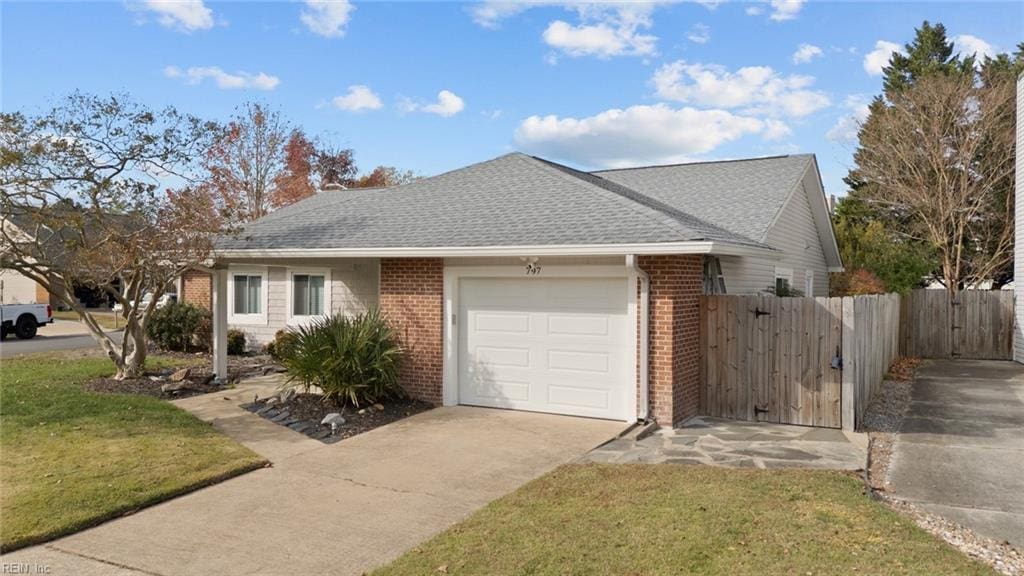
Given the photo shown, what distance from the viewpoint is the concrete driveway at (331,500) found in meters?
4.72

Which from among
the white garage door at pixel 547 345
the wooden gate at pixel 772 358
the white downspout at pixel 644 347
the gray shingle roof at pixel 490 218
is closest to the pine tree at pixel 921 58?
the gray shingle roof at pixel 490 218

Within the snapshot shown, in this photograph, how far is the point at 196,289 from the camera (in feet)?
61.0

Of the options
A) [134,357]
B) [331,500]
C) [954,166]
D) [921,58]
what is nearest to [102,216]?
[134,357]

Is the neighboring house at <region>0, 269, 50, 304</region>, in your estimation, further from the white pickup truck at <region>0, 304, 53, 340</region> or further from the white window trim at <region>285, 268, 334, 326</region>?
the white window trim at <region>285, 268, 334, 326</region>

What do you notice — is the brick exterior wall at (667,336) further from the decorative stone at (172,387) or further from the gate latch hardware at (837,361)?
the decorative stone at (172,387)

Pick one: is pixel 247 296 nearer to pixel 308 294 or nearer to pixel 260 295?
pixel 260 295

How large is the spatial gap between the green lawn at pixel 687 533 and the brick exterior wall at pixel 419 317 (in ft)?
14.1

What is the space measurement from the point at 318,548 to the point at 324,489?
1.46 metres

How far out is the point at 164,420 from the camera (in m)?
8.88

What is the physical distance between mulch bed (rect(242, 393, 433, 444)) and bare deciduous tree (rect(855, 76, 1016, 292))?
23299 millimetres

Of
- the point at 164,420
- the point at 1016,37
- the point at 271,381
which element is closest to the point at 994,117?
the point at 1016,37

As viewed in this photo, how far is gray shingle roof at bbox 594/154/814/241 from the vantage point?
1355 centimetres

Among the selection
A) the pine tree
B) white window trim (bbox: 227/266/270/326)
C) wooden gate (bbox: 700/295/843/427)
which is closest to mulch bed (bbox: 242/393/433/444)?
wooden gate (bbox: 700/295/843/427)

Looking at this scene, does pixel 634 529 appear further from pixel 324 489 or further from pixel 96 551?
pixel 96 551
